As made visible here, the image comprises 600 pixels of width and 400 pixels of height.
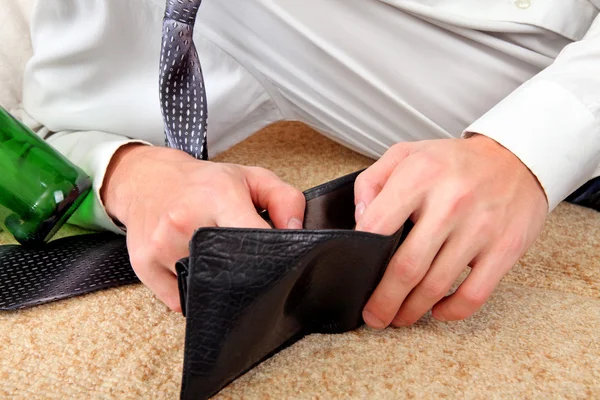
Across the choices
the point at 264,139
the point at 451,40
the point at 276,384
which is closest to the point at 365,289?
the point at 276,384

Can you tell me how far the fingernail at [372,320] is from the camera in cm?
53

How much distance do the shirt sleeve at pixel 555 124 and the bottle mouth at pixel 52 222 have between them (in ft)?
1.44

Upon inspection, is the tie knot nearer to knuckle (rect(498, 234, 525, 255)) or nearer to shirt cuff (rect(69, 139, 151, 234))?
shirt cuff (rect(69, 139, 151, 234))

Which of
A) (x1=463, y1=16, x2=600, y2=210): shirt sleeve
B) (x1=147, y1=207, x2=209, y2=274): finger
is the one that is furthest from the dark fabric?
(x1=147, y1=207, x2=209, y2=274): finger

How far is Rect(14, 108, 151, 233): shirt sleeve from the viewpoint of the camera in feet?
2.31

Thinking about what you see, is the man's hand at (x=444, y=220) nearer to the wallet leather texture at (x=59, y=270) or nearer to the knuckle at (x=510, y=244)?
the knuckle at (x=510, y=244)

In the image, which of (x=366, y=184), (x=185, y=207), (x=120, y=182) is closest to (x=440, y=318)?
(x=366, y=184)

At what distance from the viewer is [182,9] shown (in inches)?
25.2

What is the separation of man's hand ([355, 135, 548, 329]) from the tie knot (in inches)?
10.8

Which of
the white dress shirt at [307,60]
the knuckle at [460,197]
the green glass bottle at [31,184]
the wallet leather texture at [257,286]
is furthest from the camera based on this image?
the white dress shirt at [307,60]

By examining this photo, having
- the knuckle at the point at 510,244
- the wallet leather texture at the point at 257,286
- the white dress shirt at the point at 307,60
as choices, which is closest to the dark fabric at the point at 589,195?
the white dress shirt at the point at 307,60

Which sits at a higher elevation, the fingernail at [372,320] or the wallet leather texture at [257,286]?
the wallet leather texture at [257,286]

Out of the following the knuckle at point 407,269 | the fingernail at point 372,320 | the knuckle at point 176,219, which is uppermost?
the knuckle at point 176,219

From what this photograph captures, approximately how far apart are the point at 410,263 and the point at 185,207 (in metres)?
0.20
